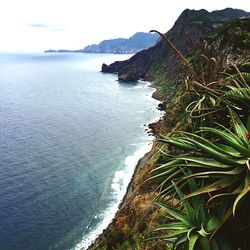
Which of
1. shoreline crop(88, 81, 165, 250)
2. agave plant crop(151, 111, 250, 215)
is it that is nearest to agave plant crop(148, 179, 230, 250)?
agave plant crop(151, 111, 250, 215)

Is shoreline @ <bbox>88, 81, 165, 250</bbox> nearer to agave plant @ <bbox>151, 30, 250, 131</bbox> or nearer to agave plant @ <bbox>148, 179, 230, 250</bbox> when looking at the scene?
agave plant @ <bbox>151, 30, 250, 131</bbox>

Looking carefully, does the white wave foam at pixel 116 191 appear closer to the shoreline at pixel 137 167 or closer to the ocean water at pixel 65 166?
the ocean water at pixel 65 166

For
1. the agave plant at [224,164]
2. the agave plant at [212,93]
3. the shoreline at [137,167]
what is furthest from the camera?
the shoreline at [137,167]

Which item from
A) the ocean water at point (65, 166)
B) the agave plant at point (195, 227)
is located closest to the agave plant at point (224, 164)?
the agave plant at point (195, 227)

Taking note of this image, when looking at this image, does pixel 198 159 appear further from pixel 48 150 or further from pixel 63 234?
pixel 48 150

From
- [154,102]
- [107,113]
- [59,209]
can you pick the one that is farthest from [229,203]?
[154,102]
